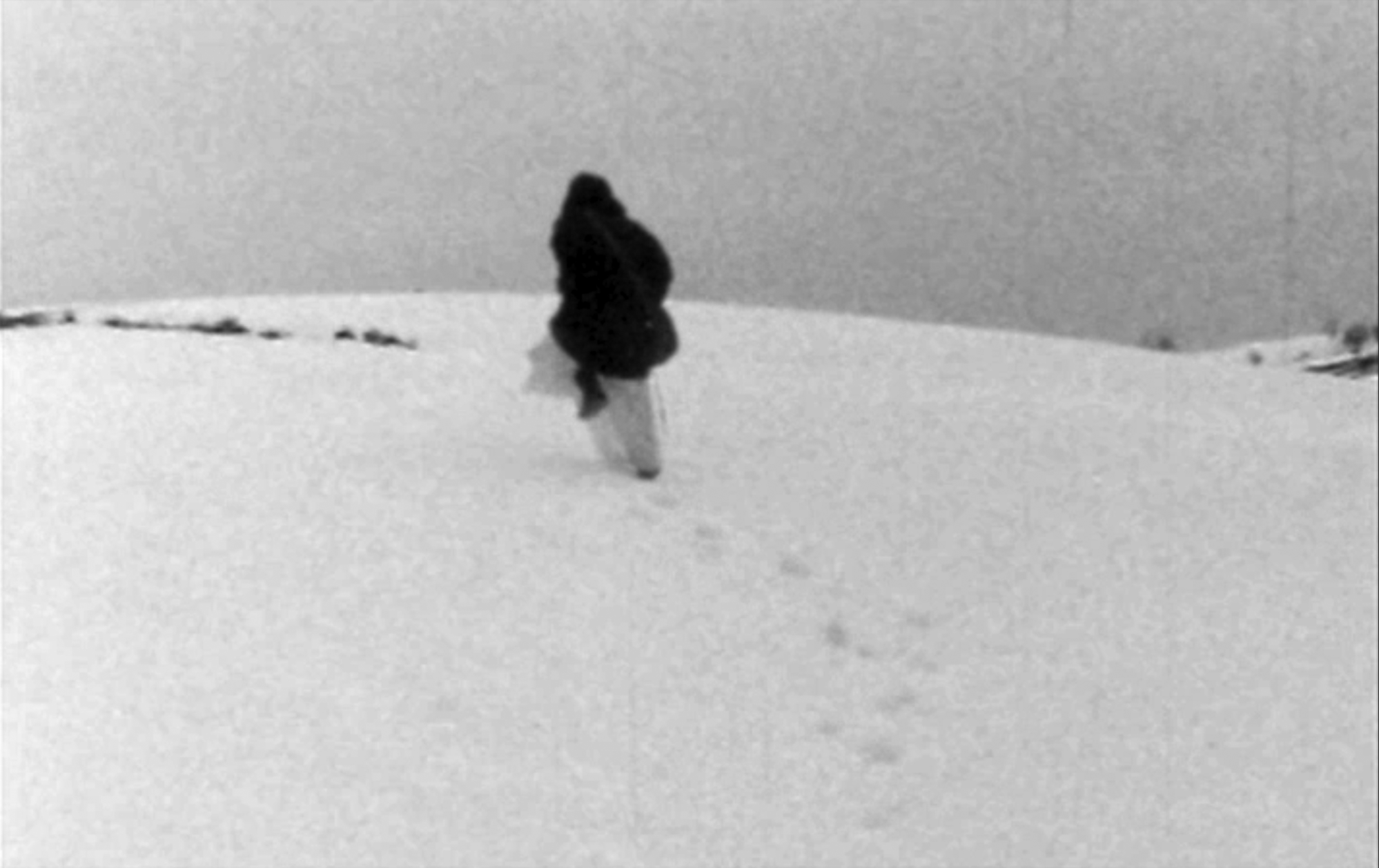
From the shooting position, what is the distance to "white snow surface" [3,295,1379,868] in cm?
584

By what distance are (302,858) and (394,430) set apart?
4.74 meters

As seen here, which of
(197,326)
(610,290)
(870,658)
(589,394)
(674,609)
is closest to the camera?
(870,658)

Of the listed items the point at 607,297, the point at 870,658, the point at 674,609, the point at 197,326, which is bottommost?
the point at 870,658

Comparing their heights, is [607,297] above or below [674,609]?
above

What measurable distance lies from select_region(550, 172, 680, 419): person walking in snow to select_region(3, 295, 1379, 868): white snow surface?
1.19 feet

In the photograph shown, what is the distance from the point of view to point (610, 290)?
9.25 m

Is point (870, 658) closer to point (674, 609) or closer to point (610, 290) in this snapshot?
point (674, 609)

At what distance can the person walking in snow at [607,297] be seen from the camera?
29.6 ft

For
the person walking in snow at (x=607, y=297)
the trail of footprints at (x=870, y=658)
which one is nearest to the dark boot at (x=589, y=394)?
the person walking in snow at (x=607, y=297)

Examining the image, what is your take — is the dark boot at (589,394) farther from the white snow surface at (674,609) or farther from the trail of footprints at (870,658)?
the trail of footprints at (870,658)

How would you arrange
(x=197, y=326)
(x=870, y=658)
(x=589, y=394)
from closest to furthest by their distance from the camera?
1. (x=870, y=658)
2. (x=589, y=394)
3. (x=197, y=326)

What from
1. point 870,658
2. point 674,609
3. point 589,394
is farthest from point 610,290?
point 870,658

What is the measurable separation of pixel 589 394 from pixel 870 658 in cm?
236

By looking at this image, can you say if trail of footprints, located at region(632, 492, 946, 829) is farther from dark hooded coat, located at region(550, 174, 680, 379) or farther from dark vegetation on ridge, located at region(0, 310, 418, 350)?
dark vegetation on ridge, located at region(0, 310, 418, 350)
